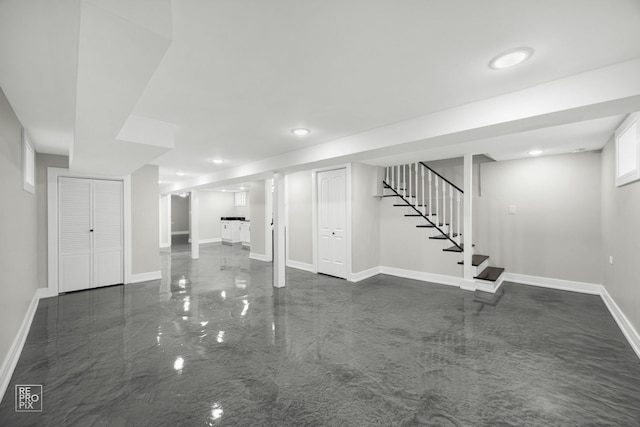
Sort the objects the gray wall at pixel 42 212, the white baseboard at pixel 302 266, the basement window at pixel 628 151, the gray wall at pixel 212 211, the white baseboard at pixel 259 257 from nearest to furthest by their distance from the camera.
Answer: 1. the basement window at pixel 628 151
2. the gray wall at pixel 42 212
3. the white baseboard at pixel 302 266
4. the white baseboard at pixel 259 257
5. the gray wall at pixel 212 211

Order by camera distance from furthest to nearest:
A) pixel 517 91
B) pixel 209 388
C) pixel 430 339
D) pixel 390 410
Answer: pixel 430 339
pixel 517 91
pixel 209 388
pixel 390 410

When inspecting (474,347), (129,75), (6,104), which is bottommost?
(474,347)

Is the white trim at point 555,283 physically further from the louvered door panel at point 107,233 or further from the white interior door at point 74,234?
the white interior door at point 74,234

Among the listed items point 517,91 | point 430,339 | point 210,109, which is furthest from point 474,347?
point 210,109

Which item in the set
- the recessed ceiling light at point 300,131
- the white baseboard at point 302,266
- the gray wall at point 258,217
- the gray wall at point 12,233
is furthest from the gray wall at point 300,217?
the gray wall at point 12,233

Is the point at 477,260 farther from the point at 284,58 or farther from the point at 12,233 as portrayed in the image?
the point at 12,233

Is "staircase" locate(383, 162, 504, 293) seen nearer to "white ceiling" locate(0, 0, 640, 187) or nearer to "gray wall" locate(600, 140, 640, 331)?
"gray wall" locate(600, 140, 640, 331)

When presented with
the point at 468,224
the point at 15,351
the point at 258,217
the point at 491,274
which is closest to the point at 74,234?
the point at 15,351

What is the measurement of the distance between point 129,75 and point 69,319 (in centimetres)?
376

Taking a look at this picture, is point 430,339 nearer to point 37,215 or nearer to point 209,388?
point 209,388

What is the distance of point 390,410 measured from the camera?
6.22 feet

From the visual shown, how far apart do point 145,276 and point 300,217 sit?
352 cm
